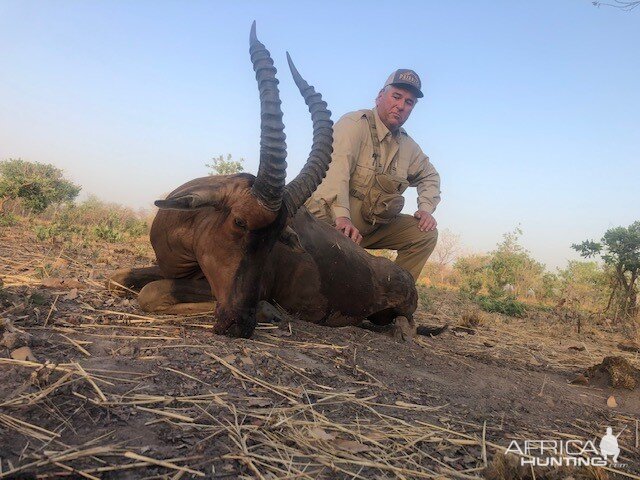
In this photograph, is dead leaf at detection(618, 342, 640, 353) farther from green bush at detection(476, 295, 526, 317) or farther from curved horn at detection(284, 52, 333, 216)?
curved horn at detection(284, 52, 333, 216)

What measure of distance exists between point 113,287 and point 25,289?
Result: 80 centimetres

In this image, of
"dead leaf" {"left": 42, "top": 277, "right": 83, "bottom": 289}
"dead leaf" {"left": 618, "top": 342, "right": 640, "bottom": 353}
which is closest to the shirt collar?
"dead leaf" {"left": 42, "top": 277, "right": 83, "bottom": 289}

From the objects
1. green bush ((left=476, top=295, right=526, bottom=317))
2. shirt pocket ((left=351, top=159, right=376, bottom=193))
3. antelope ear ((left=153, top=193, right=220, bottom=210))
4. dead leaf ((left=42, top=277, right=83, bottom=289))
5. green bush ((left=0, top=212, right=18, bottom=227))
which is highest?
shirt pocket ((left=351, top=159, right=376, bottom=193))

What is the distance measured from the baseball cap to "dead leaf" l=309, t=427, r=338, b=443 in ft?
17.2

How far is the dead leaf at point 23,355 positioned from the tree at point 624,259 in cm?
1125

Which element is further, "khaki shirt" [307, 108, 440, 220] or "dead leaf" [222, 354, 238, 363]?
"khaki shirt" [307, 108, 440, 220]

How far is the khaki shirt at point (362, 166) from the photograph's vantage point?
20.1 feet

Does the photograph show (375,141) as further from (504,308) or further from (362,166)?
(504,308)

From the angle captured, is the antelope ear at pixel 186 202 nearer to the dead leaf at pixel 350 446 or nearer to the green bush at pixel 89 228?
the dead leaf at pixel 350 446

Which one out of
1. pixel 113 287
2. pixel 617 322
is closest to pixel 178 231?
pixel 113 287

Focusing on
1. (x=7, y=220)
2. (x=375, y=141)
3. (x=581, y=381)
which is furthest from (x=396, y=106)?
(x=7, y=220)

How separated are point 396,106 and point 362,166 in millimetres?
883

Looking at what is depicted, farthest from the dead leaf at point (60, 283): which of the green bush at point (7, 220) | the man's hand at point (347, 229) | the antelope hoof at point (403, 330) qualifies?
the green bush at point (7, 220)

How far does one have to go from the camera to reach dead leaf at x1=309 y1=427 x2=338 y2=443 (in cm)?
206
